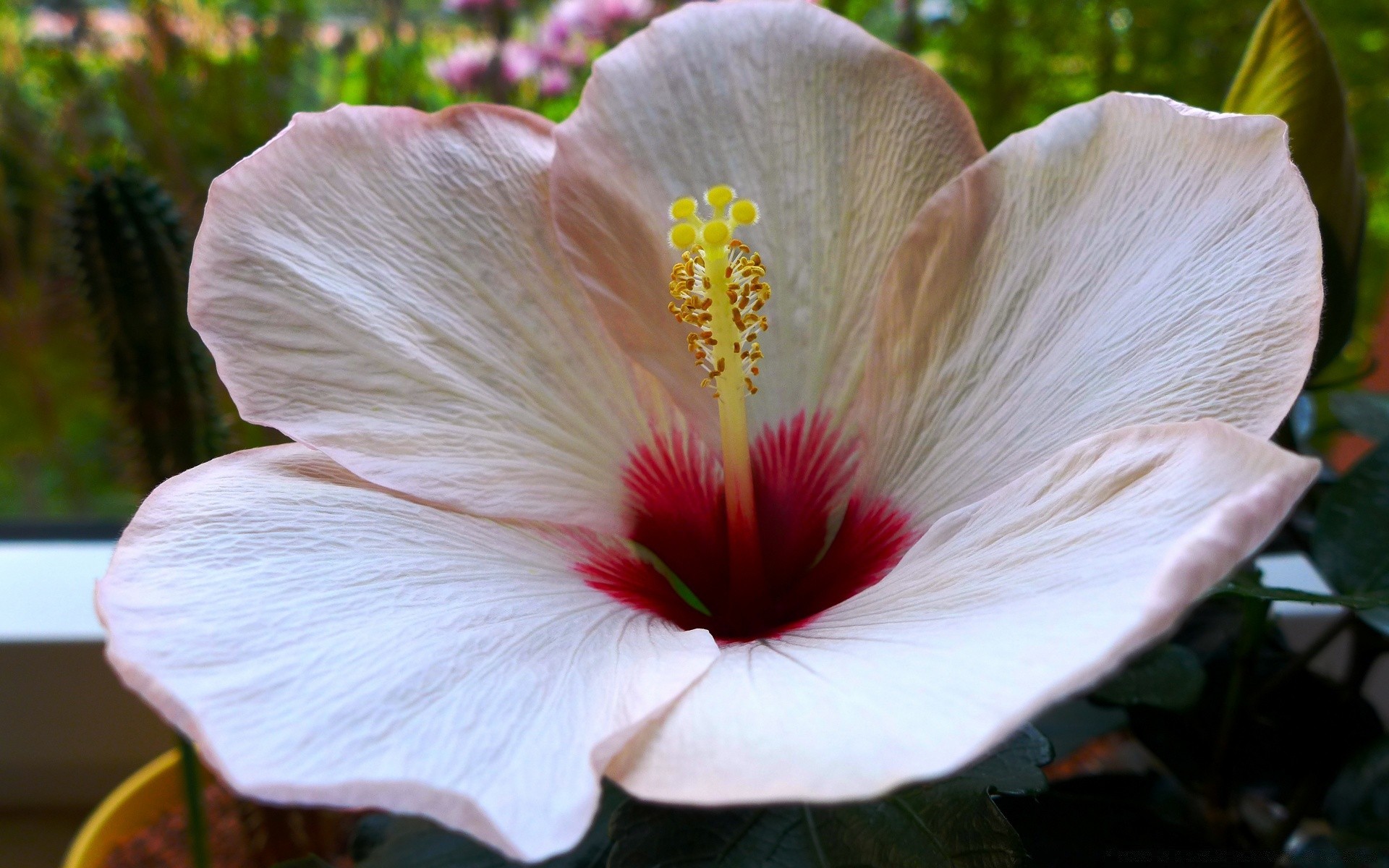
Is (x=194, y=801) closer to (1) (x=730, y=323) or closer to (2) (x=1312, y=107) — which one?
(1) (x=730, y=323)

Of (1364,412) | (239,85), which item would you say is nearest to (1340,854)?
(1364,412)

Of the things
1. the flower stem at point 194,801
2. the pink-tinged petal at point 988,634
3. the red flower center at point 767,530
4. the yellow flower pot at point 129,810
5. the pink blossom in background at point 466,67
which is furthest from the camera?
the pink blossom in background at point 466,67

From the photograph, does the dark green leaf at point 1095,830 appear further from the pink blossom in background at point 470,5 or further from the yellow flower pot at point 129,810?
the pink blossom in background at point 470,5

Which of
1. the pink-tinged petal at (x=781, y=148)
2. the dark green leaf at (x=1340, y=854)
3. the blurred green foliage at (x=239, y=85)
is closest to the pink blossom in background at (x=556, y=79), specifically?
the blurred green foliage at (x=239, y=85)

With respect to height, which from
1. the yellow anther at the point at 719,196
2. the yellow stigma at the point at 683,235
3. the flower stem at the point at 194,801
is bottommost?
the flower stem at the point at 194,801

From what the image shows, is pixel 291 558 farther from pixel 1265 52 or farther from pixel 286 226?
pixel 1265 52
